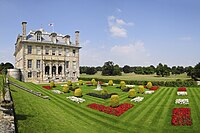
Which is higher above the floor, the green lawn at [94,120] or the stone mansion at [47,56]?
the stone mansion at [47,56]

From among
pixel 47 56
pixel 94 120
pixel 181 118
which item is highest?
pixel 47 56

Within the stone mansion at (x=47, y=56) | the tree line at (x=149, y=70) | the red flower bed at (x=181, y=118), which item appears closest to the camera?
the red flower bed at (x=181, y=118)

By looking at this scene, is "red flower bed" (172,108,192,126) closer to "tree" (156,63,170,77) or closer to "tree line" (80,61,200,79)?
"tree line" (80,61,200,79)

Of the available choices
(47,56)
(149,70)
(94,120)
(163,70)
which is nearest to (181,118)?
(94,120)

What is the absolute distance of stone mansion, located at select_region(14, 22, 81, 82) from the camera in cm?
5331

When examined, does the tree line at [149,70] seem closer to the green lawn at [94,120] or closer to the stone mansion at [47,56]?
the stone mansion at [47,56]

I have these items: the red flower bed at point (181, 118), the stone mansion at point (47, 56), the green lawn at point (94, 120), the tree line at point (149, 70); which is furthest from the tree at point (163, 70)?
the red flower bed at point (181, 118)

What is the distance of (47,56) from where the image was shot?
188 feet

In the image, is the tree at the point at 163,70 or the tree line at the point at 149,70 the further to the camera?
the tree at the point at 163,70

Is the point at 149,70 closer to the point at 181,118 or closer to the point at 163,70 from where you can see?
the point at 163,70

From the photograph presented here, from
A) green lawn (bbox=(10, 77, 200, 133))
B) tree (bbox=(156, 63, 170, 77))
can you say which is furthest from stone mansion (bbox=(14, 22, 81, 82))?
tree (bbox=(156, 63, 170, 77))

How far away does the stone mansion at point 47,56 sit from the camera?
5331 centimetres

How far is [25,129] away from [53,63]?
4896 centimetres

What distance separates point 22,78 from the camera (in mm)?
52688
